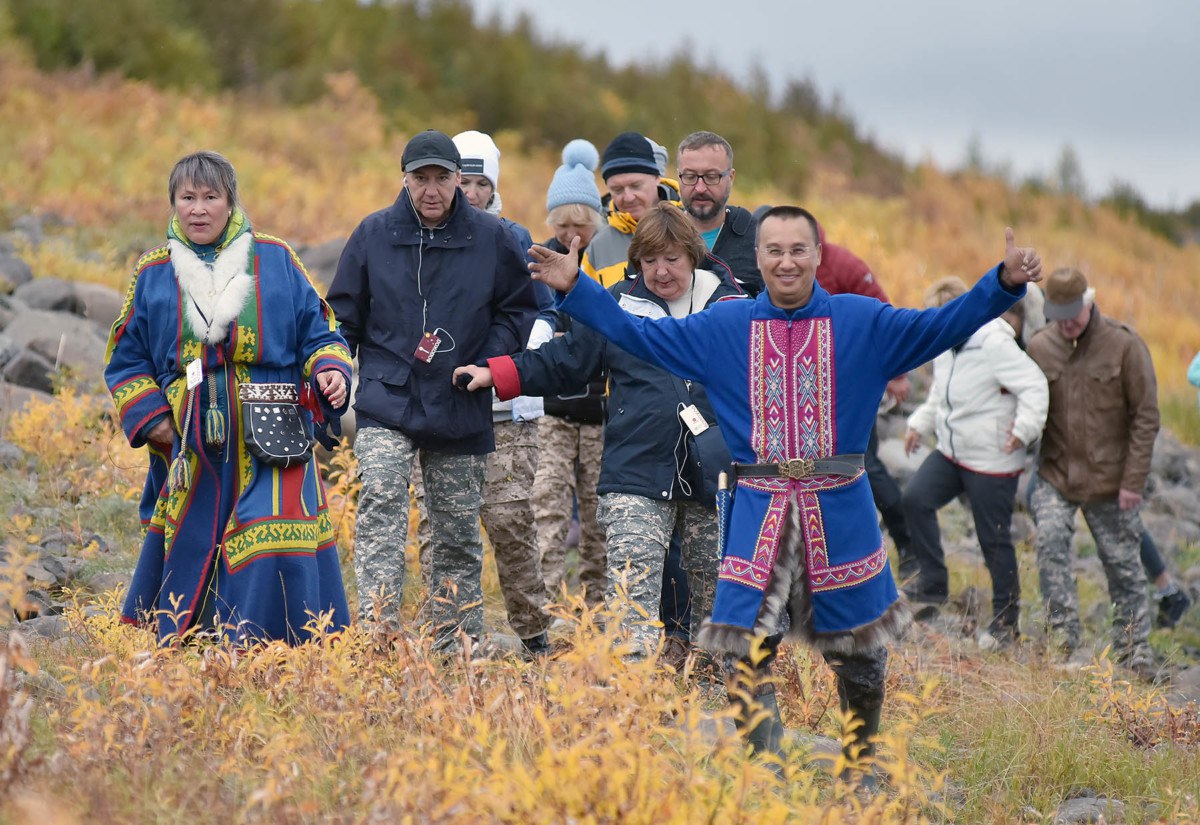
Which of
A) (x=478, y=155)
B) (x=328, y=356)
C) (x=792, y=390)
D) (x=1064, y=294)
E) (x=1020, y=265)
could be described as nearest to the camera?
(x=1020, y=265)

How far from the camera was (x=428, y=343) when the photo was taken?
5.78 metres

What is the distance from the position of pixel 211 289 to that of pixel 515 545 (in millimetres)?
1891

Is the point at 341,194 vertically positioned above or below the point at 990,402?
above

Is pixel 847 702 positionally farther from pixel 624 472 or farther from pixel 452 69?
pixel 452 69

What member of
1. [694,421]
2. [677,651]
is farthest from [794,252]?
[677,651]

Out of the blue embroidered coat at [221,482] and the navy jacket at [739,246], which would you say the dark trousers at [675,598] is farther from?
the blue embroidered coat at [221,482]

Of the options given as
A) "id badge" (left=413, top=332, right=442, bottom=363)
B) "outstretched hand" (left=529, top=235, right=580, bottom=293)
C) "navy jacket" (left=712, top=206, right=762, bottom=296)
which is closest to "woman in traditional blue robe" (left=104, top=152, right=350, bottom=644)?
"id badge" (left=413, top=332, right=442, bottom=363)

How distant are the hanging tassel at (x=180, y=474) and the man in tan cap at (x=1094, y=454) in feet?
15.9

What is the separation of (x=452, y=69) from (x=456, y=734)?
870 inches

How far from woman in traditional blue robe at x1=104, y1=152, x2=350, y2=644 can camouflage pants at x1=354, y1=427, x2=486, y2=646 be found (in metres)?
0.38

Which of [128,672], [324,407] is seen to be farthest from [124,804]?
[324,407]

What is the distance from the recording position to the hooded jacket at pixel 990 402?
812 centimetres

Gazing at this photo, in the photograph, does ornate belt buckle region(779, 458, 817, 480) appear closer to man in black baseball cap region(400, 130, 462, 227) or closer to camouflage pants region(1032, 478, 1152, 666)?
man in black baseball cap region(400, 130, 462, 227)

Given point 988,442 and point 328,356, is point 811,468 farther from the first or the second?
point 988,442
